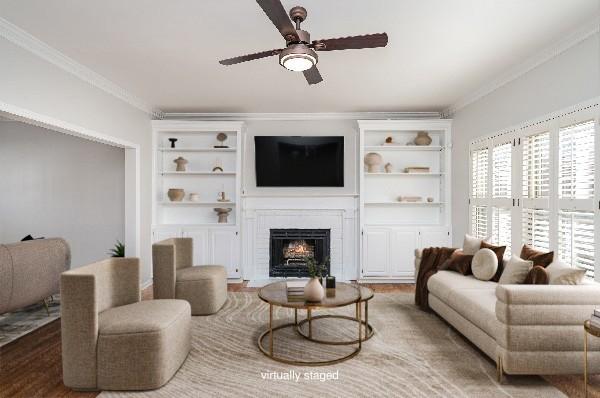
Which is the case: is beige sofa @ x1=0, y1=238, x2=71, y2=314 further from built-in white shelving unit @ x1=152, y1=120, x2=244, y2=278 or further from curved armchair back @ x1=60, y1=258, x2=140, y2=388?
built-in white shelving unit @ x1=152, y1=120, x2=244, y2=278

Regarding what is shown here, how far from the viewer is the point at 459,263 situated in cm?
389

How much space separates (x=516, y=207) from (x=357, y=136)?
258 cm

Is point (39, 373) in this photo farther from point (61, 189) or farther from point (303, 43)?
point (61, 189)

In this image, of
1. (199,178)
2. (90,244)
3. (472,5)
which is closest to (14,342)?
(90,244)

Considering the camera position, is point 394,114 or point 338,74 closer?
point 338,74

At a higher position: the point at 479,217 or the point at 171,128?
the point at 171,128

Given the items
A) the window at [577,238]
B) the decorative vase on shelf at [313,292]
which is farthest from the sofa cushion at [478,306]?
the decorative vase on shelf at [313,292]

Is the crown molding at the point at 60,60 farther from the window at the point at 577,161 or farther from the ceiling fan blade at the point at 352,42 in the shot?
the window at the point at 577,161

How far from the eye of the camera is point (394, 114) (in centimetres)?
570

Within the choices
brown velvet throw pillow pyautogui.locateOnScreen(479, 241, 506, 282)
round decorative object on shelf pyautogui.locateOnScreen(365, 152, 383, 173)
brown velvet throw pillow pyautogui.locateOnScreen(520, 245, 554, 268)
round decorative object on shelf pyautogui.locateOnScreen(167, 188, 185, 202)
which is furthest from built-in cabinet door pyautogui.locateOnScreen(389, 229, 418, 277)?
round decorative object on shelf pyautogui.locateOnScreen(167, 188, 185, 202)

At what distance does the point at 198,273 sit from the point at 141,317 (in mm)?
1557

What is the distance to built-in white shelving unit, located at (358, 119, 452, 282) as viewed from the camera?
216 inches

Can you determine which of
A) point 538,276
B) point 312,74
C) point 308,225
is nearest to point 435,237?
point 308,225

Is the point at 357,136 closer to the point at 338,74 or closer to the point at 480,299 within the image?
the point at 338,74
